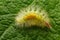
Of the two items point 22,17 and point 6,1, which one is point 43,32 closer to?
point 22,17

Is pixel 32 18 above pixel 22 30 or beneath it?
above

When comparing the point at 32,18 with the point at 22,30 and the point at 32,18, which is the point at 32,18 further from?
the point at 22,30

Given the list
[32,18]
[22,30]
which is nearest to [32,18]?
[32,18]
